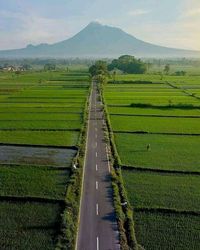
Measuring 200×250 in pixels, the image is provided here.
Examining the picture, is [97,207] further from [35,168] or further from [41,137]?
[41,137]

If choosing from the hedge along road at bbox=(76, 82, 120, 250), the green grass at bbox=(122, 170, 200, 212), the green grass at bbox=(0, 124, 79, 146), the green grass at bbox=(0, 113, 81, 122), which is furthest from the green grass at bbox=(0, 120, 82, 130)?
the green grass at bbox=(122, 170, 200, 212)

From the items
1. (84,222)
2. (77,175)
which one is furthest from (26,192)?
(84,222)

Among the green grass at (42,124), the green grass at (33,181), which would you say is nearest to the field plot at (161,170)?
the green grass at (33,181)

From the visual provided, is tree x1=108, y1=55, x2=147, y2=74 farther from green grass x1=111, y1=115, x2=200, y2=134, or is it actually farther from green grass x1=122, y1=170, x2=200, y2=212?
green grass x1=122, y1=170, x2=200, y2=212

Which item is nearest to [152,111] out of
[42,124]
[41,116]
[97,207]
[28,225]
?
[41,116]

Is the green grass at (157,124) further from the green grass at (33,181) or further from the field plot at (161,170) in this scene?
the green grass at (33,181)

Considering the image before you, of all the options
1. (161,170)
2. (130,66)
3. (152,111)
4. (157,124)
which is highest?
(130,66)
